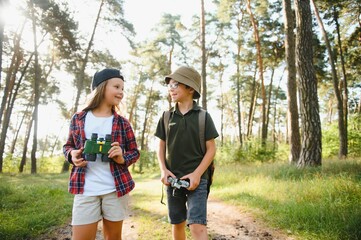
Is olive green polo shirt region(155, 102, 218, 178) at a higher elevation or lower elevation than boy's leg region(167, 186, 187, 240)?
higher

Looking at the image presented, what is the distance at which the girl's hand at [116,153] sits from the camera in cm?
222

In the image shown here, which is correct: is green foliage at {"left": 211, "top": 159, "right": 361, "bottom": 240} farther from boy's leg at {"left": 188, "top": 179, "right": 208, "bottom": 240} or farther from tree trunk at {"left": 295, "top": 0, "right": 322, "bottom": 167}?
boy's leg at {"left": 188, "top": 179, "right": 208, "bottom": 240}

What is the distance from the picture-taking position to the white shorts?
2.19m

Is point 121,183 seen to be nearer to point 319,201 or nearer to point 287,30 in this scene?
point 319,201

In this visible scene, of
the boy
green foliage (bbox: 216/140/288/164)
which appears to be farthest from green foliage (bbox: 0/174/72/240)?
green foliage (bbox: 216/140/288/164)

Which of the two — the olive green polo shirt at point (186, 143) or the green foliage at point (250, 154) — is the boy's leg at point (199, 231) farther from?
the green foliage at point (250, 154)

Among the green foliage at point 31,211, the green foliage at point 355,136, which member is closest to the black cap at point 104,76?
the green foliage at point 31,211

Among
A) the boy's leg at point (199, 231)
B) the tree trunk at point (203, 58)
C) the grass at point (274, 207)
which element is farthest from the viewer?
the tree trunk at point (203, 58)

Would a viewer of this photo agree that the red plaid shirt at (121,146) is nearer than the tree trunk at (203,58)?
Yes

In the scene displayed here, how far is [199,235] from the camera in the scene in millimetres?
2428

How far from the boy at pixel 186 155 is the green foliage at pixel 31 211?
2890 millimetres

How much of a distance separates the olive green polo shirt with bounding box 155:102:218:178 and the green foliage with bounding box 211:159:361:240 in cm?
224

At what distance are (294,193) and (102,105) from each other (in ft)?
15.0

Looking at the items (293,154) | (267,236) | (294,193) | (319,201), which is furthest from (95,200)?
(293,154)
